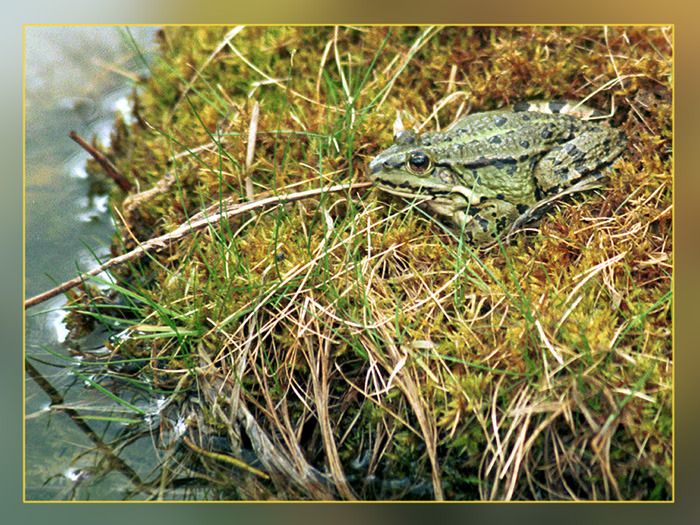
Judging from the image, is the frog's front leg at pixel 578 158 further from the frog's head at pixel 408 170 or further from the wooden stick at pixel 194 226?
the wooden stick at pixel 194 226

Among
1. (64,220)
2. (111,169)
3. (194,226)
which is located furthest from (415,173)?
(64,220)

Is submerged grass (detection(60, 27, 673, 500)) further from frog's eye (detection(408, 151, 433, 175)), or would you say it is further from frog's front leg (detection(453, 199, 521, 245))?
frog's eye (detection(408, 151, 433, 175))

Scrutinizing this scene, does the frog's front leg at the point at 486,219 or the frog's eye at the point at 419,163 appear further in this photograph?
the frog's eye at the point at 419,163

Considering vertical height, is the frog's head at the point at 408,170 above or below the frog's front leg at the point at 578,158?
above

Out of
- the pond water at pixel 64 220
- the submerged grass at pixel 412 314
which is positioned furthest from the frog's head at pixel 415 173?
the pond water at pixel 64 220

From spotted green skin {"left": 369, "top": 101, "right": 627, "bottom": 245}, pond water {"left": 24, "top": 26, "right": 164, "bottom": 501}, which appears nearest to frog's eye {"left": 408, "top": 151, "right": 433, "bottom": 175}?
spotted green skin {"left": 369, "top": 101, "right": 627, "bottom": 245}
